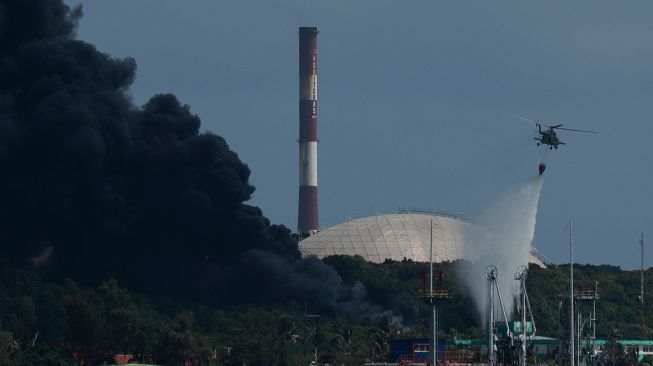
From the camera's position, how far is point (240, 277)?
196125mm

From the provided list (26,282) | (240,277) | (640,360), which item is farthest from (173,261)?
(640,360)

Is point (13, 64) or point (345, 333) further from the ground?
point (13, 64)

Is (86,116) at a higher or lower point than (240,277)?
higher

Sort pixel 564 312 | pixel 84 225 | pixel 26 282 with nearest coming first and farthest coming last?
pixel 564 312
pixel 26 282
pixel 84 225

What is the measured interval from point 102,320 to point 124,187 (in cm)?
3127

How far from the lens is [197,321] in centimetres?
18525

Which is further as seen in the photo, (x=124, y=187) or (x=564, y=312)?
(x=124, y=187)

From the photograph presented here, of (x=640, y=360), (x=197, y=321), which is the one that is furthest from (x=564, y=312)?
(x=197, y=321)

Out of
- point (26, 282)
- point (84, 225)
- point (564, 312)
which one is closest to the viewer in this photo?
point (564, 312)

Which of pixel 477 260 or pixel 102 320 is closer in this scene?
pixel 102 320

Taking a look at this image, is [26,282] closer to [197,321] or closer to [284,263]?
[197,321]

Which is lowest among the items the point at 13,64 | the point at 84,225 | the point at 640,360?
the point at 640,360

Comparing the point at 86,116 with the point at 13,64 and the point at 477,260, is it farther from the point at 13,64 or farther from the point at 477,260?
the point at 477,260

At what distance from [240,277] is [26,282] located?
25274 mm
